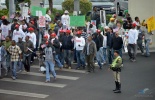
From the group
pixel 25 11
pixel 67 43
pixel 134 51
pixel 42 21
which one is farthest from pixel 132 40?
pixel 25 11

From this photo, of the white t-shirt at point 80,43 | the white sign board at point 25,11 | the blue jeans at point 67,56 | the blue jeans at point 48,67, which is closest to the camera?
the blue jeans at point 48,67

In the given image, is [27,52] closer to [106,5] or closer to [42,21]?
[42,21]

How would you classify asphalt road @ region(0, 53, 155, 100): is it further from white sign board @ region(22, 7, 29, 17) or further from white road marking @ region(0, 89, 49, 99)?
white sign board @ region(22, 7, 29, 17)

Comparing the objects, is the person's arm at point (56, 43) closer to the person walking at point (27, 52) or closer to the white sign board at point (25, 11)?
the person walking at point (27, 52)

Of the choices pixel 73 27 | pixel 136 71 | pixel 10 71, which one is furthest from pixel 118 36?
pixel 10 71

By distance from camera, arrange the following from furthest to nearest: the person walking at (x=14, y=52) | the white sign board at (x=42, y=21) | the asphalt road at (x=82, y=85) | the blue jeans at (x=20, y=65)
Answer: the white sign board at (x=42, y=21) → the blue jeans at (x=20, y=65) → the person walking at (x=14, y=52) → the asphalt road at (x=82, y=85)

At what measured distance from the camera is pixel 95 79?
54.3ft

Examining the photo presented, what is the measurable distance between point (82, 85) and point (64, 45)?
2909mm

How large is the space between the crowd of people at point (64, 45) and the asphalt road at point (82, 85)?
49 cm

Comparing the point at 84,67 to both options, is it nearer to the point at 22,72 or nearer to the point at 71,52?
the point at 71,52

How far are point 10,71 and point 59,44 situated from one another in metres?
2.34

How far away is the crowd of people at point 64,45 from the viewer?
16.6m

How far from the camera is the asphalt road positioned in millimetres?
14305

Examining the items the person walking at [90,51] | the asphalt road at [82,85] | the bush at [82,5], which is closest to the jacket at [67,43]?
the person walking at [90,51]
